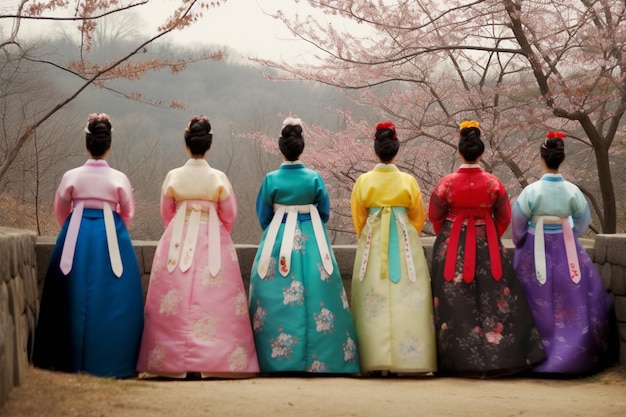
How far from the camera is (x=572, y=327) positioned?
499 centimetres

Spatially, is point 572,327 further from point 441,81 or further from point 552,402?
point 441,81

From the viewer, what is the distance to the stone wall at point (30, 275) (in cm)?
345

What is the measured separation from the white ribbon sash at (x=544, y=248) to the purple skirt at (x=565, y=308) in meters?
0.03

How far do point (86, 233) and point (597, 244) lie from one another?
3171 millimetres

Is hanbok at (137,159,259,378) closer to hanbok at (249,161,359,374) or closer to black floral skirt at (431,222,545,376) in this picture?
hanbok at (249,161,359,374)

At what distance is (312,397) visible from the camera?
12.5 ft

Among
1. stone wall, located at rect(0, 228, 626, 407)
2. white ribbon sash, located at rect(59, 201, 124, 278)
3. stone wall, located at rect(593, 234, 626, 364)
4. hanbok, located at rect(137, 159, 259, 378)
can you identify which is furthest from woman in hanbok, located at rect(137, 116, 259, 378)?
stone wall, located at rect(593, 234, 626, 364)

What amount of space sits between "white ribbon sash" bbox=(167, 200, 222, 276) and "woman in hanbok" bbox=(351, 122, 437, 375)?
0.84 metres

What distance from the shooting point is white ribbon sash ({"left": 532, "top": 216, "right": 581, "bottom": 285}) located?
505 centimetres

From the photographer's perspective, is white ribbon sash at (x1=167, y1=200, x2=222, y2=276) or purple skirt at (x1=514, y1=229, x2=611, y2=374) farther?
purple skirt at (x1=514, y1=229, x2=611, y2=374)

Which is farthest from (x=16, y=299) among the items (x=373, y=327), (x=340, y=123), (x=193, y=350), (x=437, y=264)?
(x=340, y=123)

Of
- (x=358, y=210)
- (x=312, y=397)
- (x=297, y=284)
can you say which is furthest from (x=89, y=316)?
(x=358, y=210)

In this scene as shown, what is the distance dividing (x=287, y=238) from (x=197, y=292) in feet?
1.92

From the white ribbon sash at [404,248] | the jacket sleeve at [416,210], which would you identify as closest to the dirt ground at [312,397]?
the white ribbon sash at [404,248]
